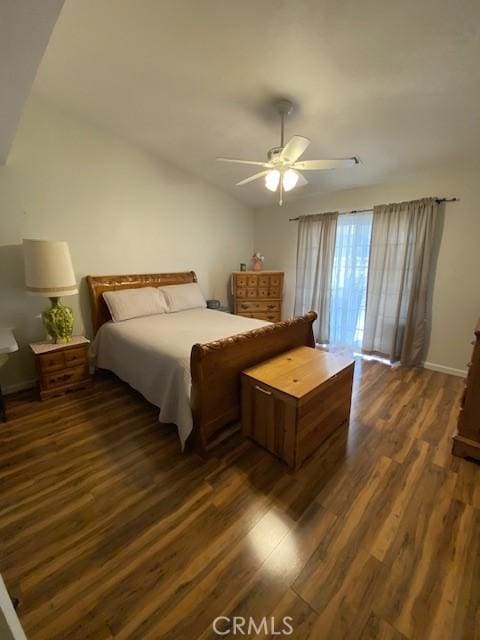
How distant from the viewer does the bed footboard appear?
5.75 ft

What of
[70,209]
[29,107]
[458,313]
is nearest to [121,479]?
[70,209]

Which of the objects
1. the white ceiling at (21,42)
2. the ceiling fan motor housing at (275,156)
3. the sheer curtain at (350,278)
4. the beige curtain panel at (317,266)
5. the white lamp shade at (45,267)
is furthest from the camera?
the beige curtain panel at (317,266)

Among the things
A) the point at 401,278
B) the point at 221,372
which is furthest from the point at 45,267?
the point at 401,278

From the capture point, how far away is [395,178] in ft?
10.4

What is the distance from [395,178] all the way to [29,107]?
383 centimetres

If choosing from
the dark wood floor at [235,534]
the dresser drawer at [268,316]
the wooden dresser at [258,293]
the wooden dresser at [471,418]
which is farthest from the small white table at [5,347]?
the wooden dresser at [471,418]

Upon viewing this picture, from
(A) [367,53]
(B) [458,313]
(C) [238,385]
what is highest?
(A) [367,53]

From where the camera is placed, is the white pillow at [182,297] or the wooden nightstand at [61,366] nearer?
the wooden nightstand at [61,366]

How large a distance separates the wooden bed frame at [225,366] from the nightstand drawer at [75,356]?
1.54 m

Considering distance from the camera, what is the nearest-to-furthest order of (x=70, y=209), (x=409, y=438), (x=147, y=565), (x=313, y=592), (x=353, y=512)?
(x=313, y=592), (x=147, y=565), (x=353, y=512), (x=409, y=438), (x=70, y=209)

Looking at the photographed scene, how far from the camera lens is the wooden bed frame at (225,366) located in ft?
5.78

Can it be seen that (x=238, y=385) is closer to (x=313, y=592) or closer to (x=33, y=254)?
(x=313, y=592)

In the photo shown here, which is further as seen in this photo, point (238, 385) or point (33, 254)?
point (33, 254)

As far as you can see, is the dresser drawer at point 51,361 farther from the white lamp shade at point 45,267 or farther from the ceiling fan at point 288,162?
the ceiling fan at point 288,162
